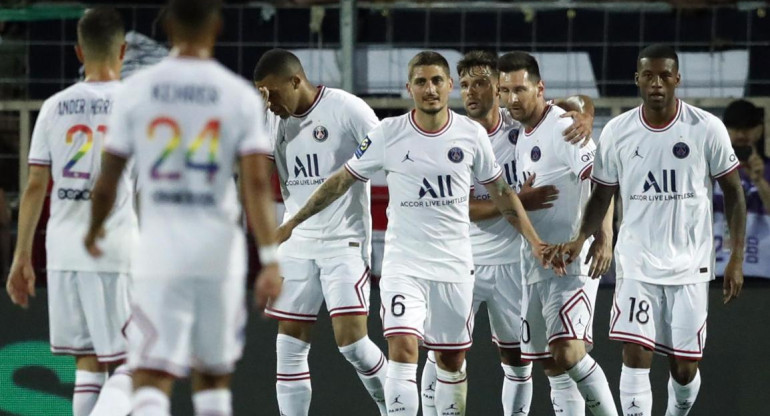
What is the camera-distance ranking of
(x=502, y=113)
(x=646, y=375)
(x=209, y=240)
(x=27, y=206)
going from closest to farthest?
(x=209, y=240) → (x=27, y=206) → (x=646, y=375) → (x=502, y=113)

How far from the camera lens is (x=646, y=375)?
7352mm

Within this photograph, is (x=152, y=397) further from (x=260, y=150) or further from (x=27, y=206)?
(x=27, y=206)

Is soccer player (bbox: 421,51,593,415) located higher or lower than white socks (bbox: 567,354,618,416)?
higher

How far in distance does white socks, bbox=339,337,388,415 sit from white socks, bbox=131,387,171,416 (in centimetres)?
265

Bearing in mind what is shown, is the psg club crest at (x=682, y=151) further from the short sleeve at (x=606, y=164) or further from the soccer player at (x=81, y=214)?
the soccer player at (x=81, y=214)

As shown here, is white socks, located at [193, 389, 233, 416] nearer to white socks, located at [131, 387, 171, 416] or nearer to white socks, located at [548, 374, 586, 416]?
white socks, located at [131, 387, 171, 416]

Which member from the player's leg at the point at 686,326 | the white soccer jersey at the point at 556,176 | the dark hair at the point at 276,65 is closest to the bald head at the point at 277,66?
the dark hair at the point at 276,65

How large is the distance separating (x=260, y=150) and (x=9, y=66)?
4.26 meters

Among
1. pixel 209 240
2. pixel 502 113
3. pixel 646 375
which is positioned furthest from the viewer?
pixel 502 113

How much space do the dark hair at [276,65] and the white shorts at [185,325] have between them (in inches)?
109

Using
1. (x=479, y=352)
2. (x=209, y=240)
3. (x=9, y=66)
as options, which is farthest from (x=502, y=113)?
(x=209, y=240)

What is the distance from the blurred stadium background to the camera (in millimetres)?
8438

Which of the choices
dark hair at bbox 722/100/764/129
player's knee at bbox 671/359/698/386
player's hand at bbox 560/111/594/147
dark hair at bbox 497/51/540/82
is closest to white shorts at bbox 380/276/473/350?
player's hand at bbox 560/111/594/147

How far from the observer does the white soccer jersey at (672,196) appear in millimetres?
7297
